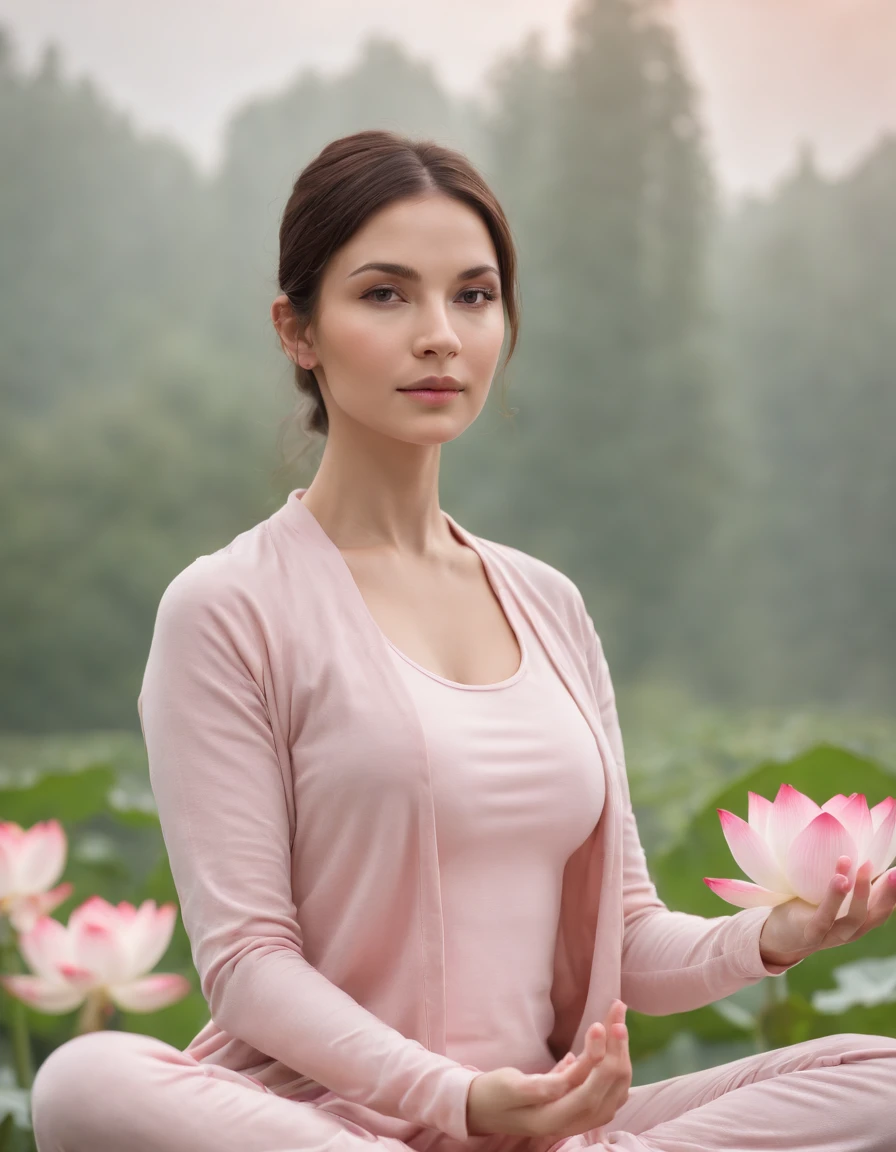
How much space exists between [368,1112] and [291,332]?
73cm

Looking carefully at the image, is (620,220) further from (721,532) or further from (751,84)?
(721,532)

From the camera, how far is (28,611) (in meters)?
6.14

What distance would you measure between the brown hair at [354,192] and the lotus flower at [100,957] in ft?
2.39

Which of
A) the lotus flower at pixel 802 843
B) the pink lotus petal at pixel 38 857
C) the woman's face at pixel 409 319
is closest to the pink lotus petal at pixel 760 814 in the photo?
the lotus flower at pixel 802 843

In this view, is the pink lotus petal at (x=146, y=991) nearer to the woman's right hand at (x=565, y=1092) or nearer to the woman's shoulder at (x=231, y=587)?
the woman's shoulder at (x=231, y=587)

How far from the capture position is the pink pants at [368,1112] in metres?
1.11

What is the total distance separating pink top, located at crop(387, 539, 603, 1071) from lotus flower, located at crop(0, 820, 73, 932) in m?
0.71

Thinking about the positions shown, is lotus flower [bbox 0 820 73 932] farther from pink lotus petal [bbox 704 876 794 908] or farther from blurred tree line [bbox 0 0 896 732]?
blurred tree line [bbox 0 0 896 732]

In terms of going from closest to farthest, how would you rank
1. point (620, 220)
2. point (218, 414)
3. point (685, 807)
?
point (685, 807) < point (218, 414) < point (620, 220)

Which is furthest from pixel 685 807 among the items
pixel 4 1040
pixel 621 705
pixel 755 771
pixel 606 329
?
pixel 606 329

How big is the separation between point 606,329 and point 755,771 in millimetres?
5215

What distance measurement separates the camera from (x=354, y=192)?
1.34m

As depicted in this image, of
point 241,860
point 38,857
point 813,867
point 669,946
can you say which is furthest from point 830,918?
point 38,857

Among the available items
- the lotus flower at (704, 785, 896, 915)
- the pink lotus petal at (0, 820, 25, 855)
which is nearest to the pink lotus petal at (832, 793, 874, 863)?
the lotus flower at (704, 785, 896, 915)
